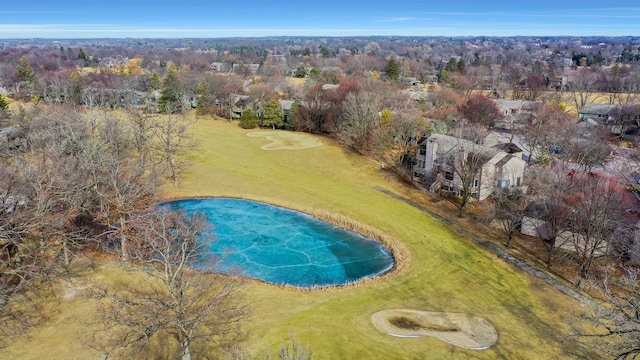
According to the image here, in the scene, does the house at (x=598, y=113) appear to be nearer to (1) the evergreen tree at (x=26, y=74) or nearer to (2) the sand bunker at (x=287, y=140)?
(2) the sand bunker at (x=287, y=140)

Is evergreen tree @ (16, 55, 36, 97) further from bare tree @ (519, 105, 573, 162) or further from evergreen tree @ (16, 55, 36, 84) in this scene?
bare tree @ (519, 105, 573, 162)

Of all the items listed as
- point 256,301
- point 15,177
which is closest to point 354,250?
point 256,301

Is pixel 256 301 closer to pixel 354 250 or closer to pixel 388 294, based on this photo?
pixel 388 294

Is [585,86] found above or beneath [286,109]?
above

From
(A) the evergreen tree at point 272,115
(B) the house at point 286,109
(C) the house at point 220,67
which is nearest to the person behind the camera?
(A) the evergreen tree at point 272,115

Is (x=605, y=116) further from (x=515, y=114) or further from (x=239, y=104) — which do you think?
(x=239, y=104)

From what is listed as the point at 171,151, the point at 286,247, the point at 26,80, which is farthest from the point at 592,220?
the point at 26,80

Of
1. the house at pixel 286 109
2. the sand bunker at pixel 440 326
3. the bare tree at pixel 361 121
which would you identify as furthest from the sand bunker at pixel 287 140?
the sand bunker at pixel 440 326
